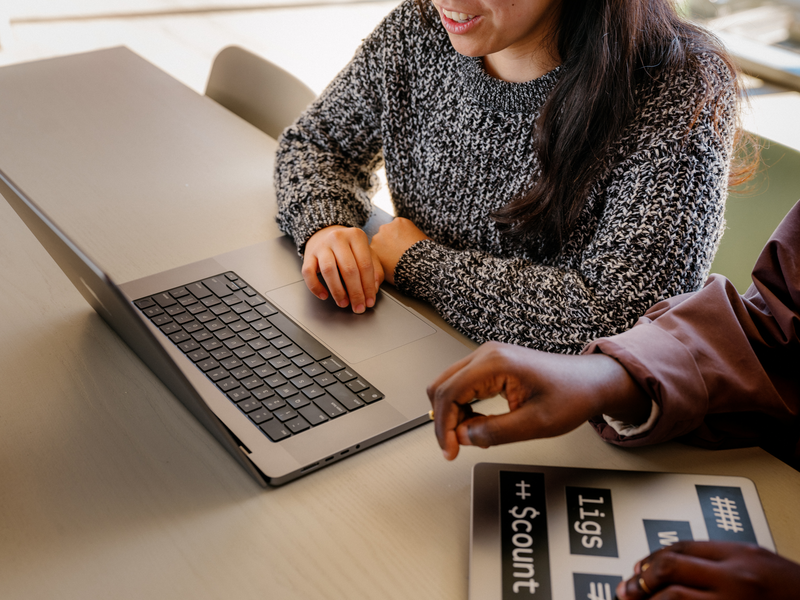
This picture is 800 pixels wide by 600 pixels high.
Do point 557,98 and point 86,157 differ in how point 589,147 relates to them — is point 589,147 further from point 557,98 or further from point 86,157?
point 86,157

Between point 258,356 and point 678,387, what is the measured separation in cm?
43

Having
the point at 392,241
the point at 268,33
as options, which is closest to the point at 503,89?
the point at 392,241

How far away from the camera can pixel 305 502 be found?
0.62m

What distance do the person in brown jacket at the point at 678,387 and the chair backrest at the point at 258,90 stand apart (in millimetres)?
979

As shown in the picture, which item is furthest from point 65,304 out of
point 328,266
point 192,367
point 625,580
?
point 625,580

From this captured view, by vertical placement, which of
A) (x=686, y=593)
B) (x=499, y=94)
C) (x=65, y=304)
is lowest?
(x=65, y=304)

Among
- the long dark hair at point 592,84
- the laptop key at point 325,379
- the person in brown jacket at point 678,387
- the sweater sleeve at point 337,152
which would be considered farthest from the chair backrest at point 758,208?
the laptop key at point 325,379

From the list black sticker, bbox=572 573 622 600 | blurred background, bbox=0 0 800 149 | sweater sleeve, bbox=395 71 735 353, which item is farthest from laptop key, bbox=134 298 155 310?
blurred background, bbox=0 0 800 149

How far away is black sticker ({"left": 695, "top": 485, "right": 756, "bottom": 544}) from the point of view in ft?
1.78

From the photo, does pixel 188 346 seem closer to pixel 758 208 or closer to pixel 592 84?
pixel 592 84

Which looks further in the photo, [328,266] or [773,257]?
[328,266]

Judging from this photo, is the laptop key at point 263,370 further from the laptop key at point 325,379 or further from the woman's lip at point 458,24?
the woman's lip at point 458,24

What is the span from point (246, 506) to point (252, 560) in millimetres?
58

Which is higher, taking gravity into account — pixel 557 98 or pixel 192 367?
pixel 557 98
